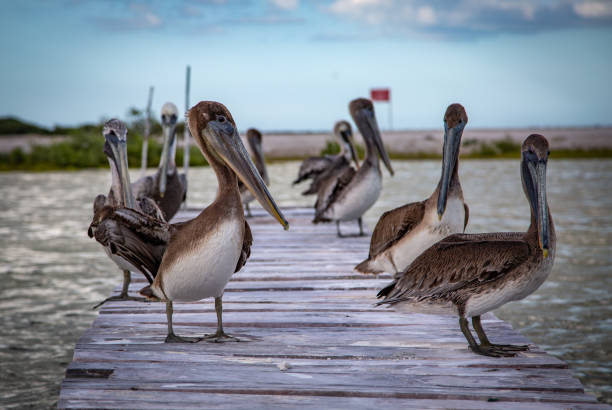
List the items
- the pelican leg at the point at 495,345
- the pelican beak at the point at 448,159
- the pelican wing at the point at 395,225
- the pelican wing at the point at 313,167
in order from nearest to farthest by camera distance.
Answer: the pelican leg at the point at 495,345, the pelican beak at the point at 448,159, the pelican wing at the point at 395,225, the pelican wing at the point at 313,167

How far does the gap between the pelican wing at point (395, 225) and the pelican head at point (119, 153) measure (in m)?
1.59

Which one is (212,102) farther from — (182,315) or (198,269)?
(182,315)

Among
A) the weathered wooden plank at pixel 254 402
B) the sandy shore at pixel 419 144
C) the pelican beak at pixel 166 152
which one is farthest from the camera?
the sandy shore at pixel 419 144

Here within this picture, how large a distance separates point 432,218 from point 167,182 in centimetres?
342

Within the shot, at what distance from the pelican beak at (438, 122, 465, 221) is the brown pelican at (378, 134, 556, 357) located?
1.83ft

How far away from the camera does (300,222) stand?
809 cm

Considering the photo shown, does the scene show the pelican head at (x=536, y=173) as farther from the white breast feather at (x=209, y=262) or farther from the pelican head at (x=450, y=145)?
the white breast feather at (x=209, y=262)

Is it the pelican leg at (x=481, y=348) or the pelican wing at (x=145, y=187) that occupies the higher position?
the pelican wing at (x=145, y=187)

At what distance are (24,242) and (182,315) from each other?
256 inches

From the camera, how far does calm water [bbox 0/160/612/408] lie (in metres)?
4.72

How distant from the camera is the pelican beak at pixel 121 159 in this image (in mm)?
4109

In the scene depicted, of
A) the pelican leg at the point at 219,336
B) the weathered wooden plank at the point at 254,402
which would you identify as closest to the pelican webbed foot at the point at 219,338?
the pelican leg at the point at 219,336

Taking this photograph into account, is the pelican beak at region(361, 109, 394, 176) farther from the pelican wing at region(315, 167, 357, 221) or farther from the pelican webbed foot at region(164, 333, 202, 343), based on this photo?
the pelican webbed foot at region(164, 333, 202, 343)

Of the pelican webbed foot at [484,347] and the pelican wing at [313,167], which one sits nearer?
the pelican webbed foot at [484,347]
